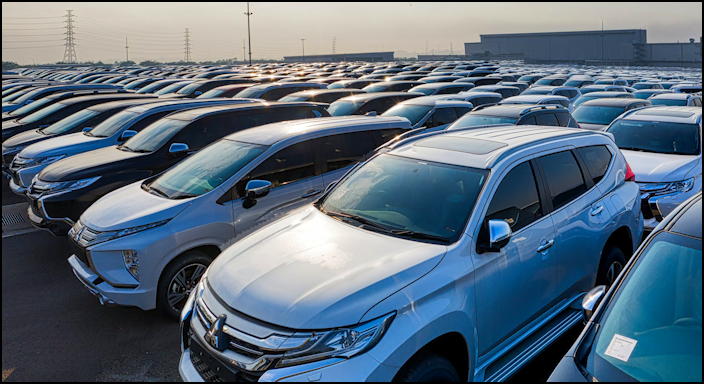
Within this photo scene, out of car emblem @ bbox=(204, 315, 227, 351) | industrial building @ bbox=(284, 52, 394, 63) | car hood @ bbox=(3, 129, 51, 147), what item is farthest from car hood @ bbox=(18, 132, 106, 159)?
industrial building @ bbox=(284, 52, 394, 63)

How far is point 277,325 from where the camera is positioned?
2.81 metres

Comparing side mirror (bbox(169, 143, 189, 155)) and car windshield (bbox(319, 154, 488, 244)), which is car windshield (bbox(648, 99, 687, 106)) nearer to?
side mirror (bbox(169, 143, 189, 155))

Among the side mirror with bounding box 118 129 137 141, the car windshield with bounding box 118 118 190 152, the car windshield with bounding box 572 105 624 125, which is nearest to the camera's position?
the car windshield with bounding box 118 118 190 152

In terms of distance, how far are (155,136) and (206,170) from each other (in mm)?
2642

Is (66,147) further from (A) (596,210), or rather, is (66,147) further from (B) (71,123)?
(A) (596,210)

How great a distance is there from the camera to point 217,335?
9.70 ft

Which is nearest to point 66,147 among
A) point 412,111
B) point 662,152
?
point 412,111

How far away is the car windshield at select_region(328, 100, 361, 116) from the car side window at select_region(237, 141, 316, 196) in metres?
6.29

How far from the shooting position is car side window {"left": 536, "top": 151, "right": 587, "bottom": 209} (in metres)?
4.21

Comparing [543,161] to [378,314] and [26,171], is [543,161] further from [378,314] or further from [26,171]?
[26,171]

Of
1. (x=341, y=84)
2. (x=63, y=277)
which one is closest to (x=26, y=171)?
(x=63, y=277)

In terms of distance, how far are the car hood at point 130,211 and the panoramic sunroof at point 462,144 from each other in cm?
238

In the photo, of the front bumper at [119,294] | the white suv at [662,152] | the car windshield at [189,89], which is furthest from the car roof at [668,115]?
the car windshield at [189,89]

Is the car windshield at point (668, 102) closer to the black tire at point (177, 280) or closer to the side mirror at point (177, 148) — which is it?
the side mirror at point (177, 148)
